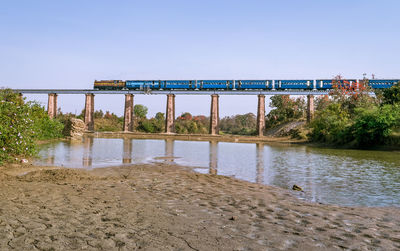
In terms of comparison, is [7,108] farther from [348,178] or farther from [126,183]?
[348,178]

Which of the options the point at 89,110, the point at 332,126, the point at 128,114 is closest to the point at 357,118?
the point at 332,126

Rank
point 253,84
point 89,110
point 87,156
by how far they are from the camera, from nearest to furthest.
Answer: point 87,156, point 253,84, point 89,110

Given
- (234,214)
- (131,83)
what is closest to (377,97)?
(131,83)

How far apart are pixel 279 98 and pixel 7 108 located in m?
45.6

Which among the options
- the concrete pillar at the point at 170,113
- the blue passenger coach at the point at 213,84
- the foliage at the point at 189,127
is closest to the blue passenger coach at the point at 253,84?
the blue passenger coach at the point at 213,84

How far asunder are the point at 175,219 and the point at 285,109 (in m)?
48.3

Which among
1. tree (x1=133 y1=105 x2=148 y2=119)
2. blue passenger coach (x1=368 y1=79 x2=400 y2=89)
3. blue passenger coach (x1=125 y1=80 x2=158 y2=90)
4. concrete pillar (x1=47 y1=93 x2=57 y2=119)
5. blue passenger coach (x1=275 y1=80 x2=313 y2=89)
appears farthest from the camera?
tree (x1=133 y1=105 x2=148 y2=119)

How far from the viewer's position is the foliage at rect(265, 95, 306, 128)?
49.4m

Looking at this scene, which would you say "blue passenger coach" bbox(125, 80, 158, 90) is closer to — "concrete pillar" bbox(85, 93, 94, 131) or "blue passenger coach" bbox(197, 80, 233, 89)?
Result: "concrete pillar" bbox(85, 93, 94, 131)

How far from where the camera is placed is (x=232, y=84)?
4150 cm

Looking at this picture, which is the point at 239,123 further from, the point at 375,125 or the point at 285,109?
the point at 375,125

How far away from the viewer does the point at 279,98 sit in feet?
167

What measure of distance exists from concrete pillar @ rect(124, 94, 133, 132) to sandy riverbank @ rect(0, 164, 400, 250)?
130 feet

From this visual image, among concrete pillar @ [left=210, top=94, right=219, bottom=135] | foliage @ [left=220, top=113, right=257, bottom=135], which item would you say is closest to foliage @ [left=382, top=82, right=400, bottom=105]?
concrete pillar @ [left=210, top=94, right=219, bottom=135]
